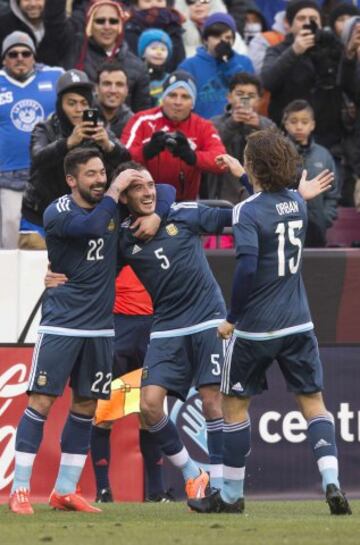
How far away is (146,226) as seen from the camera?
918 cm

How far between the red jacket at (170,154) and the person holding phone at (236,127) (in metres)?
0.54

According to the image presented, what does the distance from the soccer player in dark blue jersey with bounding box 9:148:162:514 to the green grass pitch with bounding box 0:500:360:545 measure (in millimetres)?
374

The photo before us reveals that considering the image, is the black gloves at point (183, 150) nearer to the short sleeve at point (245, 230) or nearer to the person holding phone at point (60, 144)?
the person holding phone at point (60, 144)

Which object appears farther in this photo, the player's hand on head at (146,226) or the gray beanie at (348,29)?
the gray beanie at (348,29)

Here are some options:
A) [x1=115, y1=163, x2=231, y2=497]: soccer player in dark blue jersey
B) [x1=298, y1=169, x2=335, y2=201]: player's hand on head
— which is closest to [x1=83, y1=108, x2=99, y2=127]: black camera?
[x1=115, y1=163, x2=231, y2=497]: soccer player in dark blue jersey

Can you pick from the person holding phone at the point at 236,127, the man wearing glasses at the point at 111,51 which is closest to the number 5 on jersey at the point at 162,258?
the person holding phone at the point at 236,127

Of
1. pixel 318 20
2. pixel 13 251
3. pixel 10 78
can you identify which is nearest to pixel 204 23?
pixel 318 20

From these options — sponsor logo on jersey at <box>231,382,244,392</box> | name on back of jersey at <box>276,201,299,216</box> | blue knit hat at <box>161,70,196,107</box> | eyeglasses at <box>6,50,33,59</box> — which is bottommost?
sponsor logo on jersey at <box>231,382,244,392</box>

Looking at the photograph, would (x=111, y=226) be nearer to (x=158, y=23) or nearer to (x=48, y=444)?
(x=48, y=444)

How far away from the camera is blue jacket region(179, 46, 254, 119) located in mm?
14367

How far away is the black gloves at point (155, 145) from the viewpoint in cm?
1205

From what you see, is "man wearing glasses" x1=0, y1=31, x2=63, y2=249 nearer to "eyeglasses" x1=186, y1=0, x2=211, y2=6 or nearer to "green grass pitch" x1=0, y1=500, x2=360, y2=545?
"eyeglasses" x1=186, y1=0, x2=211, y2=6

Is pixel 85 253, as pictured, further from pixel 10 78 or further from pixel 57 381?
pixel 10 78

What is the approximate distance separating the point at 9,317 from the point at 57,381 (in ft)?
8.85
